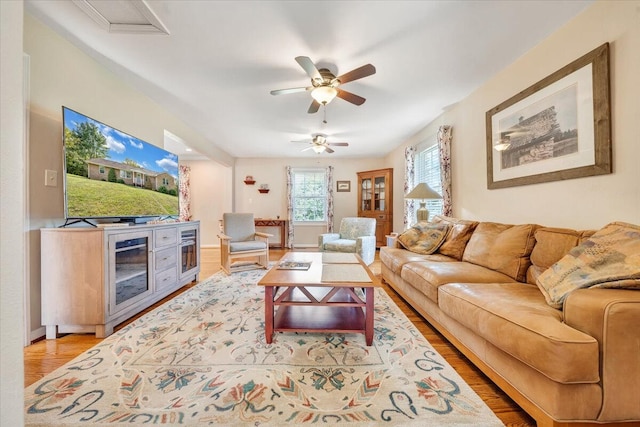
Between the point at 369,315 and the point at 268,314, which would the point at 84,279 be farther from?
the point at 369,315

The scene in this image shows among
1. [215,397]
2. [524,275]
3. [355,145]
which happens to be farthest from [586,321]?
[355,145]

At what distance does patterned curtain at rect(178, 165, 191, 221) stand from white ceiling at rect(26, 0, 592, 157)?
134 inches

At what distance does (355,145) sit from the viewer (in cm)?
529

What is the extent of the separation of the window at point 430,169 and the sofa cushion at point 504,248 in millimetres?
1598

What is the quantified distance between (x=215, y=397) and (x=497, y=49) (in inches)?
133

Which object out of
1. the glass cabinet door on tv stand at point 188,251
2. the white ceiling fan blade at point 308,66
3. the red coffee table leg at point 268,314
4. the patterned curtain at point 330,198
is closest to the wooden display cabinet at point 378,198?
the patterned curtain at point 330,198

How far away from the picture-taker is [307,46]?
2.08m

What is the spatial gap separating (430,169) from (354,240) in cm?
183

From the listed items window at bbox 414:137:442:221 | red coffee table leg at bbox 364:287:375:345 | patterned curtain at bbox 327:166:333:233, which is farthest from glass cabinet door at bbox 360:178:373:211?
red coffee table leg at bbox 364:287:375:345

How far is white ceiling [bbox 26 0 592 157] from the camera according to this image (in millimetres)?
1714

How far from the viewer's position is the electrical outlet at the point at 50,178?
1.91m

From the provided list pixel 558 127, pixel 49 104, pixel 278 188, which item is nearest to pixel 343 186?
pixel 278 188

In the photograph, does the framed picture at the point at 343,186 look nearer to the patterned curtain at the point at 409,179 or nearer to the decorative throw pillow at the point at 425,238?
the patterned curtain at the point at 409,179

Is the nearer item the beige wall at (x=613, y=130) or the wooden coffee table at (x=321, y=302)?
the beige wall at (x=613, y=130)
